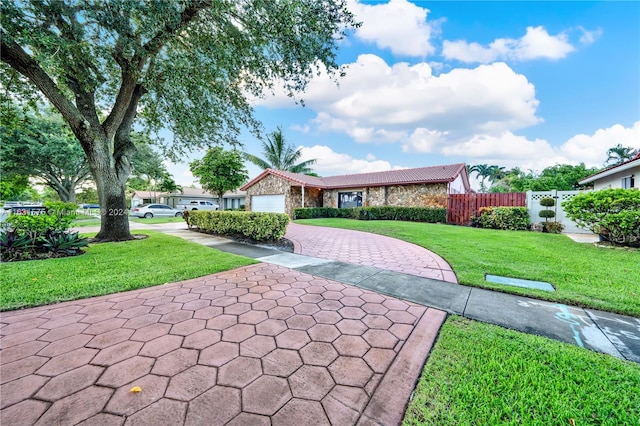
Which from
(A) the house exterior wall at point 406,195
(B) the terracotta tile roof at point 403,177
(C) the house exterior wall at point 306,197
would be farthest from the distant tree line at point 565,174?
(C) the house exterior wall at point 306,197

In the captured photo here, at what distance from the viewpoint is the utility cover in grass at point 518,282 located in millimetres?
3703

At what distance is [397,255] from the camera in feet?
19.9

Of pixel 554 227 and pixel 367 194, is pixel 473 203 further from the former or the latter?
pixel 367 194

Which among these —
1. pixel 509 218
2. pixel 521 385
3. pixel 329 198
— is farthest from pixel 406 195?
pixel 521 385

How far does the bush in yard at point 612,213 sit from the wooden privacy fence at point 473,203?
4903mm

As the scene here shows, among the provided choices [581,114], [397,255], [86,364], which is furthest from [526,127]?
[86,364]

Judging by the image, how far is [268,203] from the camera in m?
20.5

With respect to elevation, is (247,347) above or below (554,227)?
below

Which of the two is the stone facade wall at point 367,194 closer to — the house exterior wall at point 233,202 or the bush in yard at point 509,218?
the bush in yard at point 509,218

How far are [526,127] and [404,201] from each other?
27.8 feet

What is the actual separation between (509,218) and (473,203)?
242 cm

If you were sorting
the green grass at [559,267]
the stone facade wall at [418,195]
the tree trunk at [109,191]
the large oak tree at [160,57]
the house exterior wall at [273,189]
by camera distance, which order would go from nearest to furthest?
the green grass at [559,267] → the large oak tree at [160,57] → the tree trunk at [109,191] → the stone facade wall at [418,195] → the house exterior wall at [273,189]

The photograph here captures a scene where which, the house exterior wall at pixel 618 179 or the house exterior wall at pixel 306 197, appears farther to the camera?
the house exterior wall at pixel 306 197

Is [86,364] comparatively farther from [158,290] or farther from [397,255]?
[397,255]
